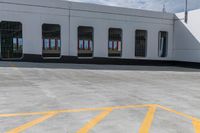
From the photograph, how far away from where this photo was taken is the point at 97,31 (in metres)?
22.2

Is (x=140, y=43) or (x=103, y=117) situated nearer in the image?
(x=103, y=117)

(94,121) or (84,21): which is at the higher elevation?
(84,21)

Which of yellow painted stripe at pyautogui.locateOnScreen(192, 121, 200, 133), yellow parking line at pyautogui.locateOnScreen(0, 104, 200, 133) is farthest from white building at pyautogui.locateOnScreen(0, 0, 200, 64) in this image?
yellow painted stripe at pyautogui.locateOnScreen(192, 121, 200, 133)

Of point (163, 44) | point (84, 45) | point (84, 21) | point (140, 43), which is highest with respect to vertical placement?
point (84, 21)

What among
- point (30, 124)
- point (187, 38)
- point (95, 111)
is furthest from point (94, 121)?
point (187, 38)

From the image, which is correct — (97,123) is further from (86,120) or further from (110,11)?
(110,11)

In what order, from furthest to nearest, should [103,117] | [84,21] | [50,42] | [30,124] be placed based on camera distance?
[50,42] < [84,21] < [103,117] < [30,124]

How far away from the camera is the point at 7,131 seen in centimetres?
466

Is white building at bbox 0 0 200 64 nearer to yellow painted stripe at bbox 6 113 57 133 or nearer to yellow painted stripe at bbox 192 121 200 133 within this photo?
yellow painted stripe at bbox 6 113 57 133

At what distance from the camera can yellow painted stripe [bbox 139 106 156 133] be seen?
4.93 m

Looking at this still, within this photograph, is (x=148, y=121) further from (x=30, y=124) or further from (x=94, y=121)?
(x=30, y=124)

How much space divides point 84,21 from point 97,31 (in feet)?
5.24

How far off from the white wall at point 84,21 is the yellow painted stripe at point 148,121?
15174 millimetres

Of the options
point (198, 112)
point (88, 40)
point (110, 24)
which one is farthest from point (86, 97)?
point (88, 40)
